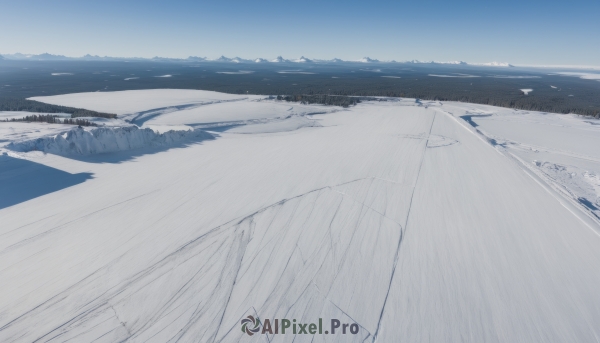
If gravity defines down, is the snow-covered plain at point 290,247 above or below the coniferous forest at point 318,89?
above

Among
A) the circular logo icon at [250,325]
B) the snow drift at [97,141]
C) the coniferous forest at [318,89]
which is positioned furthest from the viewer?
the coniferous forest at [318,89]

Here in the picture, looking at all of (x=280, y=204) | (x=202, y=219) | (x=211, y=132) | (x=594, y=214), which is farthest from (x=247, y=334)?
(x=211, y=132)

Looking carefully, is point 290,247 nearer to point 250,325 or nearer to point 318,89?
point 250,325

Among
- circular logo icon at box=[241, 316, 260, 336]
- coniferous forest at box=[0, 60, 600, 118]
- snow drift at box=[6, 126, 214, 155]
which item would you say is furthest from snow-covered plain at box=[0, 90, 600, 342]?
coniferous forest at box=[0, 60, 600, 118]

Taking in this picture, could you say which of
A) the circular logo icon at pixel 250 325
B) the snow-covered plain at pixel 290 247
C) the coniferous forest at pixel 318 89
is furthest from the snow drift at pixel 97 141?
the circular logo icon at pixel 250 325

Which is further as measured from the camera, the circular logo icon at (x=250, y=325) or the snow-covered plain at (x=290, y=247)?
the snow-covered plain at (x=290, y=247)

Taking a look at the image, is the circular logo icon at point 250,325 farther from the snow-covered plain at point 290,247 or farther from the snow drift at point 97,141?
the snow drift at point 97,141
